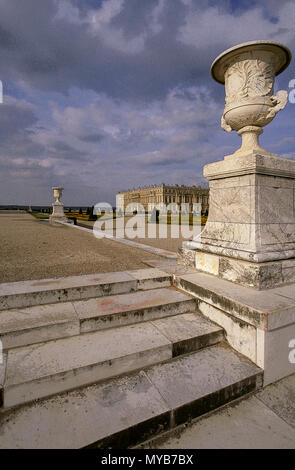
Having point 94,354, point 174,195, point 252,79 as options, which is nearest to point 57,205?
point 252,79

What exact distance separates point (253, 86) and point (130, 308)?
347 cm

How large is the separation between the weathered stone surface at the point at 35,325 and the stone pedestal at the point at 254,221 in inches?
85.9

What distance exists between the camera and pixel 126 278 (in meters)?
3.58

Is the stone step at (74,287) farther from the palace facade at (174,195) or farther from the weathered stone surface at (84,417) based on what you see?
the palace facade at (174,195)

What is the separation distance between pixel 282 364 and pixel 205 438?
1.18m

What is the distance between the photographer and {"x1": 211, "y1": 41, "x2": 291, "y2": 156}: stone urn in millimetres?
3250

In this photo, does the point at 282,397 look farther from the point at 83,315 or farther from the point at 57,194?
the point at 57,194

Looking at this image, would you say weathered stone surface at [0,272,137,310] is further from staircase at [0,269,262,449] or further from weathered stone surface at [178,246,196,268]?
weathered stone surface at [178,246,196,268]

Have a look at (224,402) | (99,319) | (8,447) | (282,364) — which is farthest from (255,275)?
(8,447)

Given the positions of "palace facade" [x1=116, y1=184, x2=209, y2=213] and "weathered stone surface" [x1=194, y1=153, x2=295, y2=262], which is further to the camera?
"palace facade" [x1=116, y1=184, x2=209, y2=213]

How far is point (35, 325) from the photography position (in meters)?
2.37

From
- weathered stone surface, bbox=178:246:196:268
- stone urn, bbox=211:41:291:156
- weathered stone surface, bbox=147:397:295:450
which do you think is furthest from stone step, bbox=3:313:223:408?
stone urn, bbox=211:41:291:156

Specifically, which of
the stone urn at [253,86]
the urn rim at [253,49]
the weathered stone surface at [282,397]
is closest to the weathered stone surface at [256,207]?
the stone urn at [253,86]
